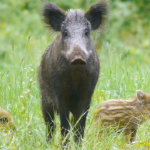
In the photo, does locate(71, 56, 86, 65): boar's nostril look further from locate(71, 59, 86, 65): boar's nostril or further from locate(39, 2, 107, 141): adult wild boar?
locate(39, 2, 107, 141): adult wild boar

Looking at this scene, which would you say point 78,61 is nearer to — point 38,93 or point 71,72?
point 71,72

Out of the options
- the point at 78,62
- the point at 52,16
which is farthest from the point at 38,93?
the point at 78,62

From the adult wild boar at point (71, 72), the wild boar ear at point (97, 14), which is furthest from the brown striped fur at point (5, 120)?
the wild boar ear at point (97, 14)

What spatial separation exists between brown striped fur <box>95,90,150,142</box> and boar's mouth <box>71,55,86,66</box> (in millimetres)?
878

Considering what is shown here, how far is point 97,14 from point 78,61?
1.29 m

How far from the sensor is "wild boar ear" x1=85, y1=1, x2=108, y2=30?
5.61 metres

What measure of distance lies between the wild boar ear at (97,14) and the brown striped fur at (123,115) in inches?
40.4

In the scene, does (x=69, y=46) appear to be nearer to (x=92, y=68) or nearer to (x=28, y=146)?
(x=92, y=68)

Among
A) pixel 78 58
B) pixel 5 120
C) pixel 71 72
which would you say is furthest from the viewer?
pixel 5 120

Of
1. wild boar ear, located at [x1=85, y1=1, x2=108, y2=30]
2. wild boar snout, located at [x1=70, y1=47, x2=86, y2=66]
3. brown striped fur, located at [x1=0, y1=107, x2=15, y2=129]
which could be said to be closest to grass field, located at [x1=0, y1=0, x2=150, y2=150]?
brown striped fur, located at [x1=0, y1=107, x2=15, y2=129]

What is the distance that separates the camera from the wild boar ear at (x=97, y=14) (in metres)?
5.61

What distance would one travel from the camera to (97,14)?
Answer: 5.73 meters

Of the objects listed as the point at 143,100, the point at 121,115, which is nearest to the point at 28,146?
the point at 121,115

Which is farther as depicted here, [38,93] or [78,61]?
[38,93]
